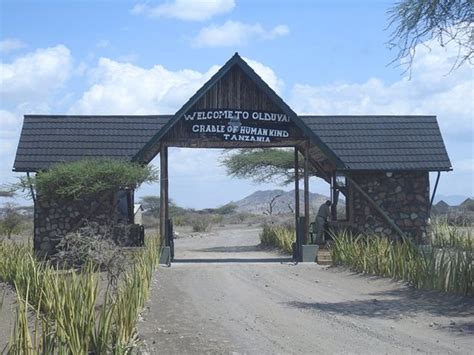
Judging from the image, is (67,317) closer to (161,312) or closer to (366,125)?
(161,312)

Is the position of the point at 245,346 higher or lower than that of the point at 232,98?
lower

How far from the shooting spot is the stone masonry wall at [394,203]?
23.9 meters

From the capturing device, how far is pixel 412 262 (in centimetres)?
1531

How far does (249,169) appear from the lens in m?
36.6

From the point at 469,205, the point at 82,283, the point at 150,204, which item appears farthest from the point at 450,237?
the point at 150,204

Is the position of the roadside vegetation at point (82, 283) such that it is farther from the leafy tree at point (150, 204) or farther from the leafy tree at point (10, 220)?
the leafy tree at point (150, 204)

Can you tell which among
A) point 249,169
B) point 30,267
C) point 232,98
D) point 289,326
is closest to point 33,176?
point 232,98

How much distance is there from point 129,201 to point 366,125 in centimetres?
891

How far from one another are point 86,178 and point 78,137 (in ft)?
13.4

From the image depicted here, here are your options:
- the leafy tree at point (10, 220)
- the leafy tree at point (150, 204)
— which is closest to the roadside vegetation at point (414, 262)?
the leafy tree at point (10, 220)

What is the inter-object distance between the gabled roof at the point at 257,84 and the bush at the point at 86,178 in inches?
45.9

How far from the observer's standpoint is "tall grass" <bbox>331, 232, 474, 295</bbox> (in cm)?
1322

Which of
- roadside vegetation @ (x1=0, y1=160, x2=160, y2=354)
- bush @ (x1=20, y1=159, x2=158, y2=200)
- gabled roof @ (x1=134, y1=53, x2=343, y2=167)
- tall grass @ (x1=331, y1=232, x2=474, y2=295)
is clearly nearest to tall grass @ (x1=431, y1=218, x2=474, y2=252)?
tall grass @ (x1=331, y1=232, x2=474, y2=295)

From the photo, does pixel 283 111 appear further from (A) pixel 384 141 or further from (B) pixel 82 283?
(B) pixel 82 283
